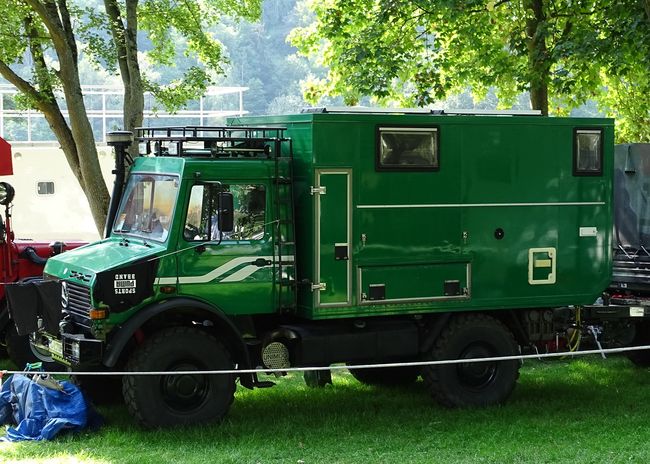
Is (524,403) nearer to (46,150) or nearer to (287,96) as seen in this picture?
(46,150)

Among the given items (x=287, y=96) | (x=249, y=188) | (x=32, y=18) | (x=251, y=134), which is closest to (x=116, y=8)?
(x=32, y=18)

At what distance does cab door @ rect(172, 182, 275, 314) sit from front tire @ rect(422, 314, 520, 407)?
1.94m

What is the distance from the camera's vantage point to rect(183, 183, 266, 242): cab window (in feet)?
33.4

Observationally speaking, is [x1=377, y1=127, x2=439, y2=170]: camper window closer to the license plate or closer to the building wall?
the license plate

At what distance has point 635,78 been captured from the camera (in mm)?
21562

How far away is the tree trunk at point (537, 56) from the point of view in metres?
18.1

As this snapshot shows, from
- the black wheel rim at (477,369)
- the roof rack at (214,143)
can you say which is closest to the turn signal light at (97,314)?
the roof rack at (214,143)

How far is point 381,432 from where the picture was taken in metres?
10.4

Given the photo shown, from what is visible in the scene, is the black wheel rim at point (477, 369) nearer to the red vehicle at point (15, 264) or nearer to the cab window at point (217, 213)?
the cab window at point (217, 213)

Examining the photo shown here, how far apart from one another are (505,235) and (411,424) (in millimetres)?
2285

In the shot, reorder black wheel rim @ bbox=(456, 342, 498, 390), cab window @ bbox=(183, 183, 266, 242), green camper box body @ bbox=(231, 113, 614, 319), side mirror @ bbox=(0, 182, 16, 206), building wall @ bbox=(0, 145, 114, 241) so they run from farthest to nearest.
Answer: building wall @ bbox=(0, 145, 114, 241) → side mirror @ bbox=(0, 182, 16, 206) → black wheel rim @ bbox=(456, 342, 498, 390) → green camper box body @ bbox=(231, 113, 614, 319) → cab window @ bbox=(183, 183, 266, 242)

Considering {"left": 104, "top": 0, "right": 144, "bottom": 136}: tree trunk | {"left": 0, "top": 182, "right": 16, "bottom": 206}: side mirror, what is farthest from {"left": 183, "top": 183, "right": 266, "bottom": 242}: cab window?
{"left": 104, "top": 0, "right": 144, "bottom": 136}: tree trunk

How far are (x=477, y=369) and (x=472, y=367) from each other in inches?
2.9

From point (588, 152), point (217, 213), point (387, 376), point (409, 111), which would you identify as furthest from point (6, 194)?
point (588, 152)
